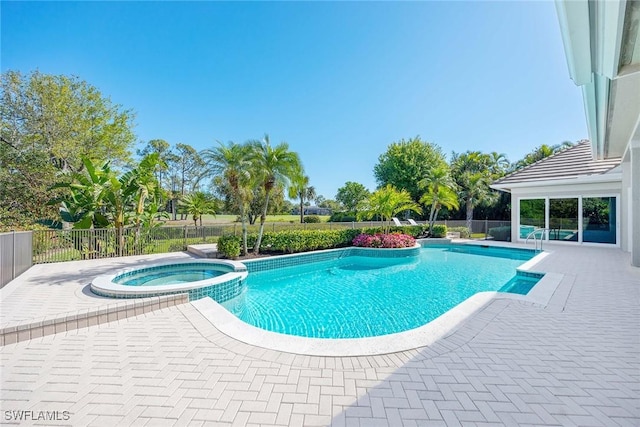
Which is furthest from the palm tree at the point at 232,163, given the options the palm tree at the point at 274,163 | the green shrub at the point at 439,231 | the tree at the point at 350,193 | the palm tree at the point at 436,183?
the tree at the point at 350,193

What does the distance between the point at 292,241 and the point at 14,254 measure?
30.2 feet

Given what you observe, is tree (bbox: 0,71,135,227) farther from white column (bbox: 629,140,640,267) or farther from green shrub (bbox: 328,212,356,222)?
white column (bbox: 629,140,640,267)

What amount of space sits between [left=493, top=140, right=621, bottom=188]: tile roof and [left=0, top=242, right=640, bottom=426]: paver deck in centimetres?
1323

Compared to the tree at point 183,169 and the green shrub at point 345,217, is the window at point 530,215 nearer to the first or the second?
the green shrub at point 345,217

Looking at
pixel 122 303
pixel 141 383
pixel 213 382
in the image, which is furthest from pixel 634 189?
pixel 122 303

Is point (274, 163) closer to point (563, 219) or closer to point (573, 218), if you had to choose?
point (563, 219)

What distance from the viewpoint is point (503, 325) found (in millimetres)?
4523

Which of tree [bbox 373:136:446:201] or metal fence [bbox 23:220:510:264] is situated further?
tree [bbox 373:136:446:201]

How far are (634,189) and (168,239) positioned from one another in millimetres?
18448

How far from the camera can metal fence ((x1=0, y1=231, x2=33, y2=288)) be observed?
22.0ft

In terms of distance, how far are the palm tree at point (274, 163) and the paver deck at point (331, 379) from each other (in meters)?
7.57

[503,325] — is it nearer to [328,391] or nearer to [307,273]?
[328,391]

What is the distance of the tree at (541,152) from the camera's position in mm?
26697

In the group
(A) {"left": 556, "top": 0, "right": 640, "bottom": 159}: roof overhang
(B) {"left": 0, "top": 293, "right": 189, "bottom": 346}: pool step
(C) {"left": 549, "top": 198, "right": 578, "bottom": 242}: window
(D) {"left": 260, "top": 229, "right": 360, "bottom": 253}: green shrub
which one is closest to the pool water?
(B) {"left": 0, "top": 293, "right": 189, "bottom": 346}: pool step
